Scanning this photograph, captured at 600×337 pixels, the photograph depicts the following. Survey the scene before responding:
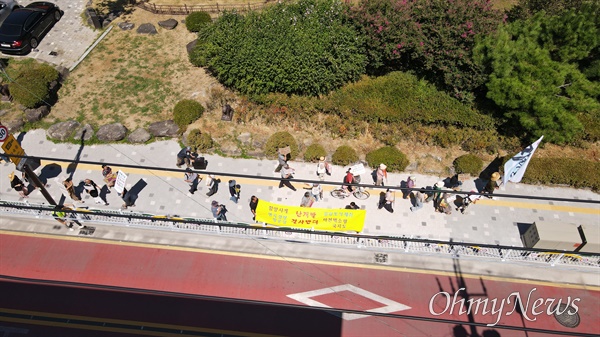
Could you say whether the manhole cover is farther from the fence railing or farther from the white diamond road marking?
the fence railing

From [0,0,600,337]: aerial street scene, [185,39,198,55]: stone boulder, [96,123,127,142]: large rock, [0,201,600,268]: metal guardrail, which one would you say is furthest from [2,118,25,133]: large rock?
[185,39,198,55]: stone boulder

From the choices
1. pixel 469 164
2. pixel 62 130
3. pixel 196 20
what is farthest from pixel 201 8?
pixel 469 164

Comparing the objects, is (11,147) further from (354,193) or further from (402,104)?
(402,104)

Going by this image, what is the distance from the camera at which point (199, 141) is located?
22656mm

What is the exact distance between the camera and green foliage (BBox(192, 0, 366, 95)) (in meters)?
22.9

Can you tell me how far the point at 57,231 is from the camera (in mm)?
19812

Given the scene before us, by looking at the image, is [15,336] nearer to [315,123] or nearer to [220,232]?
[220,232]

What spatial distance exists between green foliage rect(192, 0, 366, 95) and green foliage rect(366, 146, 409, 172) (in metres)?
4.68

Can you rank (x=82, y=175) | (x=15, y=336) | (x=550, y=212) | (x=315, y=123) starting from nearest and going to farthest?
(x=15, y=336) → (x=550, y=212) → (x=82, y=175) → (x=315, y=123)

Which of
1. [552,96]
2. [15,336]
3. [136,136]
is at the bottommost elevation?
[15,336]

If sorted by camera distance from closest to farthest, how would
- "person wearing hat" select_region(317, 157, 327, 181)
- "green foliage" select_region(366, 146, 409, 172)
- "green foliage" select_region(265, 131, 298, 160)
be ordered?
"person wearing hat" select_region(317, 157, 327, 181), "green foliage" select_region(366, 146, 409, 172), "green foliage" select_region(265, 131, 298, 160)

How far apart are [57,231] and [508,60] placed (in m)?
23.7

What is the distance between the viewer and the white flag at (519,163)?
17.7 meters

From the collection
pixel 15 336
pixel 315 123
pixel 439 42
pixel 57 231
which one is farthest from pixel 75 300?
pixel 439 42
